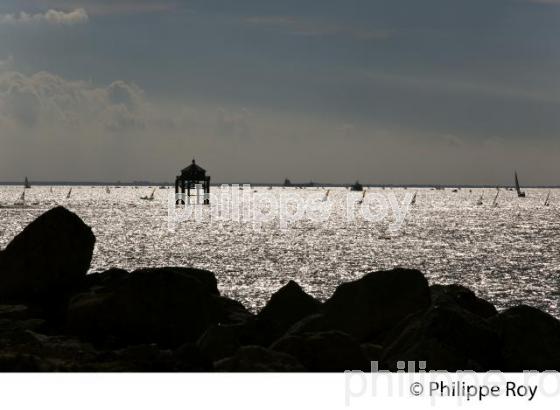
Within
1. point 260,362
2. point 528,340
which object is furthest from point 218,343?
point 528,340

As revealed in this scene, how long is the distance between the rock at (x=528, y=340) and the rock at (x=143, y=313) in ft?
21.2

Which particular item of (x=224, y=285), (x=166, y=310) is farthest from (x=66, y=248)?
(x=224, y=285)

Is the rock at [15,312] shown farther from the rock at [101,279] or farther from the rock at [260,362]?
the rock at [260,362]

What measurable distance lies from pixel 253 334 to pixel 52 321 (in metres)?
4.98

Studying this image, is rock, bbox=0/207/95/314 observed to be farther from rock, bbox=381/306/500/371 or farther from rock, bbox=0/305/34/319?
rock, bbox=381/306/500/371

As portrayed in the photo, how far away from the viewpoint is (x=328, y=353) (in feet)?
46.5

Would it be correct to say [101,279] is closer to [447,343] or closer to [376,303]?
[376,303]

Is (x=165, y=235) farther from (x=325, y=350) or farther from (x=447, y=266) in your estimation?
(x=325, y=350)

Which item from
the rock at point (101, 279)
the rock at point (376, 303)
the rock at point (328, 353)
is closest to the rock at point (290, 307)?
the rock at point (376, 303)

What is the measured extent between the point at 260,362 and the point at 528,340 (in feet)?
18.7

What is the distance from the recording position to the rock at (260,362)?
Answer: 41.3 ft

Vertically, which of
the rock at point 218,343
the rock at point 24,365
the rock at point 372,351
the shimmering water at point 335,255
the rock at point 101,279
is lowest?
the shimmering water at point 335,255

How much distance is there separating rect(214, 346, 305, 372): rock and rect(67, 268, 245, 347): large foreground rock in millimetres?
4466

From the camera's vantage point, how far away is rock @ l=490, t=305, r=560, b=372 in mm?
15062
